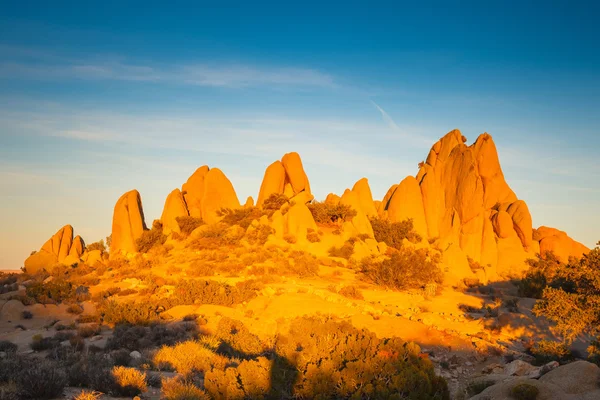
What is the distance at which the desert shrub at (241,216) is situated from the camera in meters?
35.4

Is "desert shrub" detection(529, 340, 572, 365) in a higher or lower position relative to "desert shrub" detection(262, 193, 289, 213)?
lower

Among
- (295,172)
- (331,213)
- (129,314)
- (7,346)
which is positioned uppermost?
(295,172)

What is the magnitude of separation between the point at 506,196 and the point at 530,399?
39275 millimetres

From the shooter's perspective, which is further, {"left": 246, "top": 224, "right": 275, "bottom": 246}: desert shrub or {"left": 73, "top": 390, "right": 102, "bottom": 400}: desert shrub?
{"left": 246, "top": 224, "right": 275, "bottom": 246}: desert shrub

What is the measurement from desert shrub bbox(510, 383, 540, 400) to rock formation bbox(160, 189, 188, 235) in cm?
3239

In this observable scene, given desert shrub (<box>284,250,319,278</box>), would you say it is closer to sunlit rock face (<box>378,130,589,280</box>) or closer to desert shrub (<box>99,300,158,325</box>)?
desert shrub (<box>99,300,158,325</box>)

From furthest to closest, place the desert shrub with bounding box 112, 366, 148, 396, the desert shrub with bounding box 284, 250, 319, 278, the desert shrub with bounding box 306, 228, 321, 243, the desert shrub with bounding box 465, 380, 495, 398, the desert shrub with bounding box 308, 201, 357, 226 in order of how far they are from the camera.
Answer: the desert shrub with bounding box 308, 201, 357, 226 → the desert shrub with bounding box 306, 228, 321, 243 → the desert shrub with bounding box 284, 250, 319, 278 → the desert shrub with bounding box 465, 380, 495, 398 → the desert shrub with bounding box 112, 366, 148, 396

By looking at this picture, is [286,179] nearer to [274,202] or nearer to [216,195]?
[274,202]

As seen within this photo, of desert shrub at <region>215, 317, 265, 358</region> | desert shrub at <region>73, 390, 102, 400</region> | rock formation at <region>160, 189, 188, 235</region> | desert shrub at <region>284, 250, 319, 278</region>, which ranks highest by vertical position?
rock formation at <region>160, 189, 188, 235</region>

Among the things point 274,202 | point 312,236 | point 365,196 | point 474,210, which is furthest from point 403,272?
point 474,210

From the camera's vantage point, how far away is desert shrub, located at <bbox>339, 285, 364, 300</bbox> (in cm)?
2125

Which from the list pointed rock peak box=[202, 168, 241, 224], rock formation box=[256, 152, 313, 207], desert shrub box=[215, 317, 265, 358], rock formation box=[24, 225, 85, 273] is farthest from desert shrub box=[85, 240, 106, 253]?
desert shrub box=[215, 317, 265, 358]

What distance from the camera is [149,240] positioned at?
3650cm

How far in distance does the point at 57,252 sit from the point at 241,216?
16.0m
